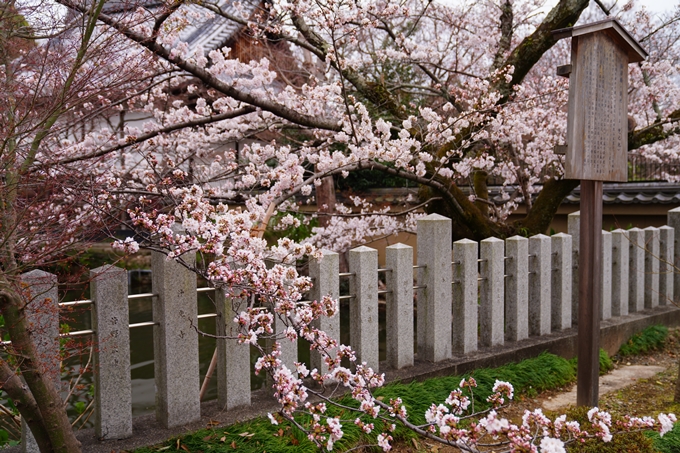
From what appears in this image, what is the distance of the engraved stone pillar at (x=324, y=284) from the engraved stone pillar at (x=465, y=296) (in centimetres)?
133

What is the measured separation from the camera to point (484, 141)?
7684mm

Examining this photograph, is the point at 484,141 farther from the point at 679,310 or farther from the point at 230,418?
the point at 230,418

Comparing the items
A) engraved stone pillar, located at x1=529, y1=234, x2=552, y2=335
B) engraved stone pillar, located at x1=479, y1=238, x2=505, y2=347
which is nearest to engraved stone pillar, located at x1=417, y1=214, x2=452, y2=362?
engraved stone pillar, located at x1=479, y1=238, x2=505, y2=347

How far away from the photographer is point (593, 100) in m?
3.98

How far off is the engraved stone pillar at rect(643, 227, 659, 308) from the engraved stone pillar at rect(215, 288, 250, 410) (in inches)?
213

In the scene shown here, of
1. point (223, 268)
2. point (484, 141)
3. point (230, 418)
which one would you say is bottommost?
point (230, 418)

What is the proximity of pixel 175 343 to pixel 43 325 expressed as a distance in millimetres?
728

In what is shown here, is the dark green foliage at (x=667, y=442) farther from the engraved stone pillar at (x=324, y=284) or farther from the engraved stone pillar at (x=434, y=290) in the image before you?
the engraved stone pillar at (x=324, y=284)

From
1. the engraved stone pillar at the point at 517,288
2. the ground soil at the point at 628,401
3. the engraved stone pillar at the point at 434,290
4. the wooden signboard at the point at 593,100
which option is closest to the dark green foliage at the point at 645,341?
the ground soil at the point at 628,401

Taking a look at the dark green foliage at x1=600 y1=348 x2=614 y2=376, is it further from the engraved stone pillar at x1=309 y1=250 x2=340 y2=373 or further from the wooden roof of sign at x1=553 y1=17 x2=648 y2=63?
the engraved stone pillar at x1=309 y1=250 x2=340 y2=373

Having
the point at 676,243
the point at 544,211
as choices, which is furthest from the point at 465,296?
the point at 676,243

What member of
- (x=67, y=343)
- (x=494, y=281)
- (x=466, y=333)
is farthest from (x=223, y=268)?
(x=494, y=281)

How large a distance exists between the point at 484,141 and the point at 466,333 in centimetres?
370

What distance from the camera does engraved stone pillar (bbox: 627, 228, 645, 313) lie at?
661cm
